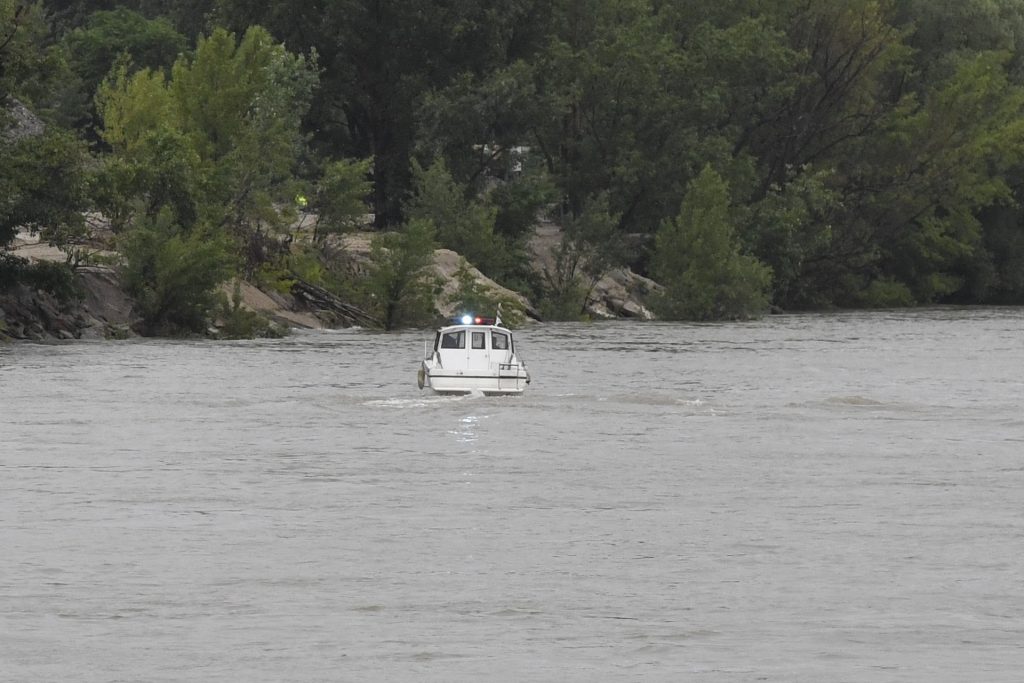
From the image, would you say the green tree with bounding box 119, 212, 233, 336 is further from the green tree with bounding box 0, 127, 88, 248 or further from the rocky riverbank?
the green tree with bounding box 0, 127, 88, 248

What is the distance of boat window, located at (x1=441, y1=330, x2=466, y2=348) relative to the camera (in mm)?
39906

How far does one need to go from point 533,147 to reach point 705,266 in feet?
52.6

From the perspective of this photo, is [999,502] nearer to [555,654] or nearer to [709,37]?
[555,654]

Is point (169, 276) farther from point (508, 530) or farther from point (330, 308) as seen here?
point (508, 530)

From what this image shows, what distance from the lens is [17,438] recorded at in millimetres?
30828

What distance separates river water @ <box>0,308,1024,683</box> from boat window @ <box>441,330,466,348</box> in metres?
1.45

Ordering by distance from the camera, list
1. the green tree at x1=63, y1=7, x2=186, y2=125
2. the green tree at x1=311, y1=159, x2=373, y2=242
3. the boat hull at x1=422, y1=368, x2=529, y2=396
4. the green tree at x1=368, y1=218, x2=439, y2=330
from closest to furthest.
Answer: the boat hull at x1=422, y1=368, x2=529, y2=396
the green tree at x1=368, y1=218, x2=439, y2=330
the green tree at x1=311, y1=159, x2=373, y2=242
the green tree at x1=63, y1=7, x2=186, y2=125

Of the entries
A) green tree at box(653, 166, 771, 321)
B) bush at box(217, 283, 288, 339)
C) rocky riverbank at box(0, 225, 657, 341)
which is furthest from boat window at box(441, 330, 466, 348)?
green tree at box(653, 166, 771, 321)

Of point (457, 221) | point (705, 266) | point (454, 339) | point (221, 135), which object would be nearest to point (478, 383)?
point (454, 339)

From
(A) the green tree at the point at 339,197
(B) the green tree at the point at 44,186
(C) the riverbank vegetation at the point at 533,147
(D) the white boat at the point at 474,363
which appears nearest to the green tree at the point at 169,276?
(C) the riverbank vegetation at the point at 533,147

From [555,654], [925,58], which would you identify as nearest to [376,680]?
[555,654]

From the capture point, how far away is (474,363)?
3944cm

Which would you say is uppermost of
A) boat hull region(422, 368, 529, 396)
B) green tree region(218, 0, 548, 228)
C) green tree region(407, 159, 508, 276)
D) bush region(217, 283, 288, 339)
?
green tree region(218, 0, 548, 228)

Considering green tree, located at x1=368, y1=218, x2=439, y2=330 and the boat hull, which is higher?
green tree, located at x1=368, y1=218, x2=439, y2=330
